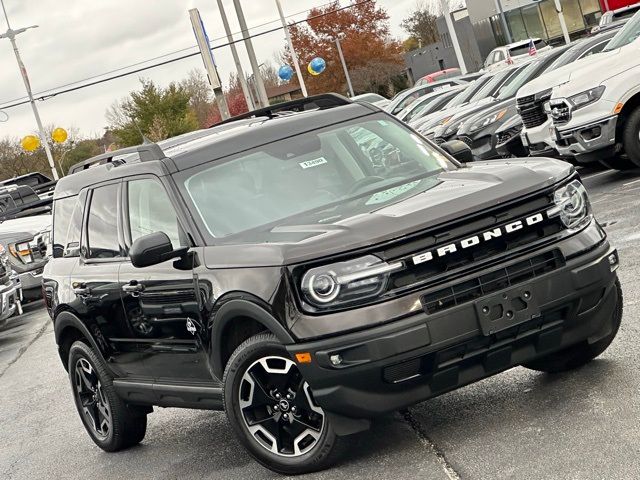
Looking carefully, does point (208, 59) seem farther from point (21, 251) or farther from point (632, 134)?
point (632, 134)

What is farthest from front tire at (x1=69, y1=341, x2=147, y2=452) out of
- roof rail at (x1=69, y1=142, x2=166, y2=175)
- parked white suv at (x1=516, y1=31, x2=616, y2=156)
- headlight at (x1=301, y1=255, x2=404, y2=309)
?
parked white suv at (x1=516, y1=31, x2=616, y2=156)

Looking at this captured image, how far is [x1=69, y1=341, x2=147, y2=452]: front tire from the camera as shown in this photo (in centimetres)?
733

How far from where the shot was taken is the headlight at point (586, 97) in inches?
543

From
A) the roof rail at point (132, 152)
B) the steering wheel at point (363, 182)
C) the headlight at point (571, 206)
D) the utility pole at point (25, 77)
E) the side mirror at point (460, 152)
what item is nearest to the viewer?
the headlight at point (571, 206)

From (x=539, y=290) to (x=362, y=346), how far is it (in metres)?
0.84

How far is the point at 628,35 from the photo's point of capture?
1462 centimetres

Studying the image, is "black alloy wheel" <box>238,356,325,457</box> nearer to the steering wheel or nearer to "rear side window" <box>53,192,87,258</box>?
the steering wheel

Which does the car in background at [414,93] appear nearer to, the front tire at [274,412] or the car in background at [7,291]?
the car in background at [7,291]

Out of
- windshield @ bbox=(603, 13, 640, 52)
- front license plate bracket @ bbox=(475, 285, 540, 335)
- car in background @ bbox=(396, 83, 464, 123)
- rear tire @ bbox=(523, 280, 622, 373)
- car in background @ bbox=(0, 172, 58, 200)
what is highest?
car in background @ bbox=(0, 172, 58, 200)

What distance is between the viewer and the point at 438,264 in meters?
5.20

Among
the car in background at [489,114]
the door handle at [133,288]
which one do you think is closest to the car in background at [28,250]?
the car in background at [489,114]

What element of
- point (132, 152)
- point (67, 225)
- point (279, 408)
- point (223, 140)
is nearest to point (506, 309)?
point (279, 408)

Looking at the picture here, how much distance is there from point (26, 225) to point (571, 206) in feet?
53.0

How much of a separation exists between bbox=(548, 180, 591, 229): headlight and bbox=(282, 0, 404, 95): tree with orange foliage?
264 feet
